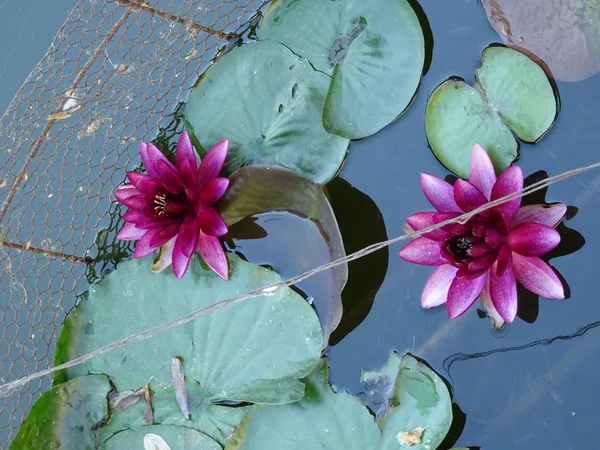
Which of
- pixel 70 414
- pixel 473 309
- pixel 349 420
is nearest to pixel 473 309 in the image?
pixel 473 309

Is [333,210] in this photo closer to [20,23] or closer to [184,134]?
[184,134]

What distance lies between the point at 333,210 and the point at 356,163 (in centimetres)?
14

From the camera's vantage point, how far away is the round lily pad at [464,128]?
1453 millimetres

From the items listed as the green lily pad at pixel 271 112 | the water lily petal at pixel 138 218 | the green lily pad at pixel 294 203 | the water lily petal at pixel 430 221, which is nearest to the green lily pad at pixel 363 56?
the green lily pad at pixel 271 112

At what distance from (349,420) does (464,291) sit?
0.42 m

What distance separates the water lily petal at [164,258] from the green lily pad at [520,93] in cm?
88

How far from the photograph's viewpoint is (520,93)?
143cm

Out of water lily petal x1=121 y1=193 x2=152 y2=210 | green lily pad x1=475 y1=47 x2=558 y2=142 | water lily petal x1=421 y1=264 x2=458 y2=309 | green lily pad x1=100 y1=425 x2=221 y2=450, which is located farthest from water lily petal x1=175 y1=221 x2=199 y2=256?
green lily pad x1=475 y1=47 x2=558 y2=142

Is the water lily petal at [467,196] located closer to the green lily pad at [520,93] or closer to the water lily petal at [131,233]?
the green lily pad at [520,93]

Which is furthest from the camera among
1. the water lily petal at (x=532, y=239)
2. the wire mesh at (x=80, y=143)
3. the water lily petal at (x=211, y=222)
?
the wire mesh at (x=80, y=143)

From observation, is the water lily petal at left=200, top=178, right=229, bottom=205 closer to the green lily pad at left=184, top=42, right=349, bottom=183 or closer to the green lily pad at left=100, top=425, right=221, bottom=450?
the green lily pad at left=184, top=42, right=349, bottom=183

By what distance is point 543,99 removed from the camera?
143 centimetres

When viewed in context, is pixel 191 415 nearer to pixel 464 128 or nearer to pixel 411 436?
pixel 411 436

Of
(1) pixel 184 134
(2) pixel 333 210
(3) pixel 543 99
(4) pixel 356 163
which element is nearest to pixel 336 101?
(4) pixel 356 163
